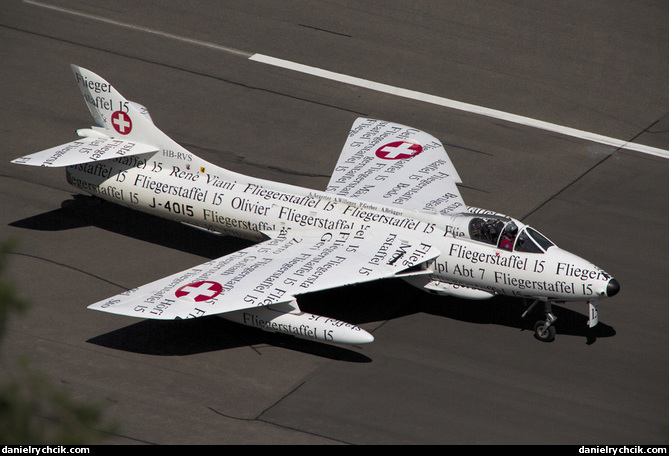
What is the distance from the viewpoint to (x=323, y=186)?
24359 mm

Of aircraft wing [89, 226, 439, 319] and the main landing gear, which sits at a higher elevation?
aircraft wing [89, 226, 439, 319]

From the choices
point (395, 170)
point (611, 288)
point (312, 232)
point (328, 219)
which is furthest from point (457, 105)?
point (611, 288)

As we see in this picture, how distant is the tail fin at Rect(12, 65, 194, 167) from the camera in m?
21.4

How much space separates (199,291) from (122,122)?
19.2 ft

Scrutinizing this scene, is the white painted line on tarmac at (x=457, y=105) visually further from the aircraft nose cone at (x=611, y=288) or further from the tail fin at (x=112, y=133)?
the aircraft nose cone at (x=611, y=288)

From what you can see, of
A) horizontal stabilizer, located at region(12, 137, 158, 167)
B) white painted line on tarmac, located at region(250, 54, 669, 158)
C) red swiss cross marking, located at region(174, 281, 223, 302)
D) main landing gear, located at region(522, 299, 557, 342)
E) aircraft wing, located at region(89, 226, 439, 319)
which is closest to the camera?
aircraft wing, located at region(89, 226, 439, 319)

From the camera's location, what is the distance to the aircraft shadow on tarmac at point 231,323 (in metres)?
18.8

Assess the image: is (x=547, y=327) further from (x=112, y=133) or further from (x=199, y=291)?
(x=112, y=133)

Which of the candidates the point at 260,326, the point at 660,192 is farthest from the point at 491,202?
the point at 260,326

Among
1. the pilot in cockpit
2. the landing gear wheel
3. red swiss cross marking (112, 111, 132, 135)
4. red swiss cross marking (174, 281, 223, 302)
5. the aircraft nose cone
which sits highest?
red swiss cross marking (112, 111, 132, 135)

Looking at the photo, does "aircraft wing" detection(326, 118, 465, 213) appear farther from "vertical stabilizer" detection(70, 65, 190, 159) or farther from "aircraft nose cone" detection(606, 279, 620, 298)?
"vertical stabilizer" detection(70, 65, 190, 159)

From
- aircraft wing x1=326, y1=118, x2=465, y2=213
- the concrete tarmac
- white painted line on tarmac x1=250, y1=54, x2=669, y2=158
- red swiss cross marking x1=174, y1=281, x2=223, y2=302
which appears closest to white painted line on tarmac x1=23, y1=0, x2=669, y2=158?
white painted line on tarmac x1=250, y1=54, x2=669, y2=158

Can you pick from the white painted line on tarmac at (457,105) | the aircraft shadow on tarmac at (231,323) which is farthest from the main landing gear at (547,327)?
the white painted line on tarmac at (457,105)

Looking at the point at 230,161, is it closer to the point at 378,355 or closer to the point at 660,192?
the point at 378,355
